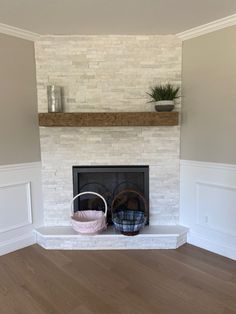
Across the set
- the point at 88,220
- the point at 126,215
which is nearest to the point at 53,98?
the point at 88,220

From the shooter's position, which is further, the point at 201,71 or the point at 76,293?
the point at 201,71

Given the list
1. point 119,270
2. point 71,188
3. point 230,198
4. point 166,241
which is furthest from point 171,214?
point 71,188

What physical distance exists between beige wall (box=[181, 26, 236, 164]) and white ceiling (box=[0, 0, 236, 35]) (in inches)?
9.3

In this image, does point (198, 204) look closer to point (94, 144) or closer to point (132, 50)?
point (94, 144)

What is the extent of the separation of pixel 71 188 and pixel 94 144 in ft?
1.90

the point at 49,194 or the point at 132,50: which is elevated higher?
the point at 132,50

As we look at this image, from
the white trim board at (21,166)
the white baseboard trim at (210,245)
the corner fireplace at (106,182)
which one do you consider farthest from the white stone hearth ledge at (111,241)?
the white trim board at (21,166)

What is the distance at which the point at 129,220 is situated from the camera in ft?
9.11

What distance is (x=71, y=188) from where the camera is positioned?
9.68 ft

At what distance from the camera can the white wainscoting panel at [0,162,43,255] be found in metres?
2.65

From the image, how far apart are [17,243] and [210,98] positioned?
2544mm

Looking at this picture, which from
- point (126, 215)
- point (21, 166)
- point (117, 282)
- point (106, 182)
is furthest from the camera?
point (106, 182)

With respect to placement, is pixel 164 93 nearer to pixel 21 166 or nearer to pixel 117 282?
pixel 21 166

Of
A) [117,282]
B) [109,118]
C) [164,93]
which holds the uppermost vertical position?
[164,93]
